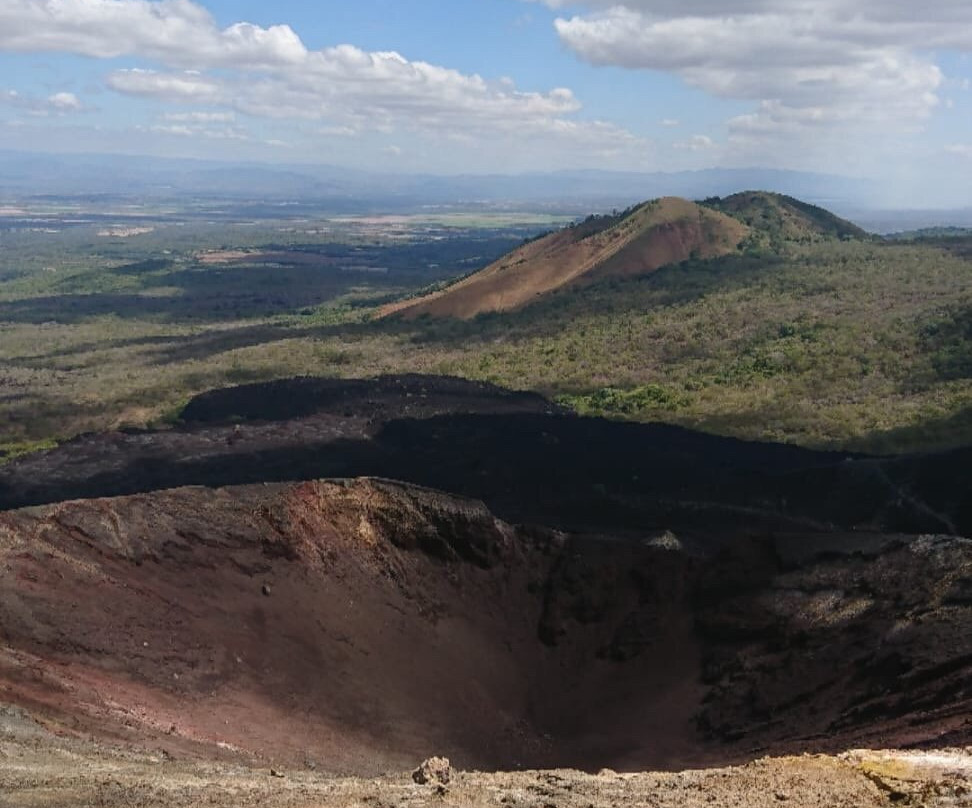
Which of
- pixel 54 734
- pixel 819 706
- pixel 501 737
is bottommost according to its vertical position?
pixel 501 737

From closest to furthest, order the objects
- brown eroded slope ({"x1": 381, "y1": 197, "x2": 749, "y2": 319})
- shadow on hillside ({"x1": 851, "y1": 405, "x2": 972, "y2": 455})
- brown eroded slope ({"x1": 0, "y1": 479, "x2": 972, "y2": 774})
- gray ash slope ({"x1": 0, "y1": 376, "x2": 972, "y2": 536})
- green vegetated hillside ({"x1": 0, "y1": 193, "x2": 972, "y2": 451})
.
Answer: brown eroded slope ({"x1": 0, "y1": 479, "x2": 972, "y2": 774})
gray ash slope ({"x1": 0, "y1": 376, "x2": 972, "y2": 536})
shadow on hillside ({"x1": 851, "y1": 405, "x2": 972, "y2": 455})
green vegetated hillside ({"x1": 0, "y1": 193, "x2": 972, "y2": 451})
brown eroded slope ({"x1": 381, "y1": 197, "x2": 749, "y2": 319})

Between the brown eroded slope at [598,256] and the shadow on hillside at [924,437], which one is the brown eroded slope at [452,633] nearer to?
the shadow on hillside at [924,437]

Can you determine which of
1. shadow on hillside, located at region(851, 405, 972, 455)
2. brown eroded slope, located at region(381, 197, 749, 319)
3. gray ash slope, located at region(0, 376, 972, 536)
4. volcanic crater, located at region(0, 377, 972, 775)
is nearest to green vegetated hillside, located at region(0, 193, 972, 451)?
shadow on hillside, located at region(851, 405, 972, 455)

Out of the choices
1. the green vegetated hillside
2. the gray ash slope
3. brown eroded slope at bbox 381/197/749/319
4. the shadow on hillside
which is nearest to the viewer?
the gray ash slope

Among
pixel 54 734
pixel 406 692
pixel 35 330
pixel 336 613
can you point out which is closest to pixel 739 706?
pixel 406 692

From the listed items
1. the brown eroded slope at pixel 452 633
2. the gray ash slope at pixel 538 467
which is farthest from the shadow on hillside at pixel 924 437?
the brown eroded slope at pixel 452 633

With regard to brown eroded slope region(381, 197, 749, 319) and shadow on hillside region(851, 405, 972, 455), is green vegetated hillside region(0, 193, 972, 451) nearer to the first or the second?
shadow on hillside region(851, 405, 972, 455)

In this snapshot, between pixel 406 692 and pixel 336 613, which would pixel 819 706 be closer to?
pixel 406 692
